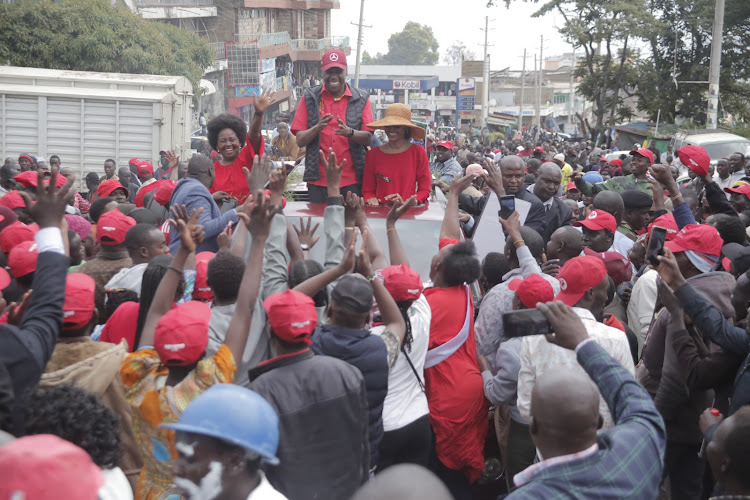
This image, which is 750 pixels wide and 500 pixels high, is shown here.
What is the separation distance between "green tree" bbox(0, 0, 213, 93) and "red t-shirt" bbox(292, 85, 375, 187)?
2227 cm

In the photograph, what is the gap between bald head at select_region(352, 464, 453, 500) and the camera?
1.83m

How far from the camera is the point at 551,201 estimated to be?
7707 mm

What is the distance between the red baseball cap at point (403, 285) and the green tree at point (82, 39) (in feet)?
82.7

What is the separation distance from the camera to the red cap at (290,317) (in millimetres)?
3080

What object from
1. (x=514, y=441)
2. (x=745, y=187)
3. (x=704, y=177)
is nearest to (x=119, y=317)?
(x=514, y=441)

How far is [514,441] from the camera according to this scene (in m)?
4.23

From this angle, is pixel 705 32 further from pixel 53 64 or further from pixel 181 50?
pixel 53 64

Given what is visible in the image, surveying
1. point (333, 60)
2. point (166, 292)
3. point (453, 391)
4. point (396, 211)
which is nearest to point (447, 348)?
point (453, 391)

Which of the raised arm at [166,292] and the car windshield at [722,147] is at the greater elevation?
the car windshield at [722,147]

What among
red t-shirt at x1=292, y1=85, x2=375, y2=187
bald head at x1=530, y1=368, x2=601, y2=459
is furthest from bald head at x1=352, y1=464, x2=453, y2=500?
red t-shirt at x1=292, y1=85, x2=375, y2=187

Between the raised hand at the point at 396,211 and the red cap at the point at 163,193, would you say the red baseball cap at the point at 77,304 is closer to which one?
the raised hand at the point at 396,211

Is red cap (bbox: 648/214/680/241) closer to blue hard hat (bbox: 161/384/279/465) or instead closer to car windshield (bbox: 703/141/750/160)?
blue hard hat (bbox: 161/384/279/465)

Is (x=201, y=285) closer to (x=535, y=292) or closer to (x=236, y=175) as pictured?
(x=535, y=292)

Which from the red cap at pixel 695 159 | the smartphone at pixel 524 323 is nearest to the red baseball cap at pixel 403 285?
the smartphone at pixel 524 323
